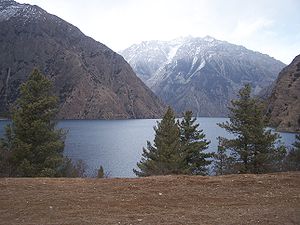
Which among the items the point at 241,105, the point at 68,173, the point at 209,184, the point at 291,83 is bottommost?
the point at 68,173

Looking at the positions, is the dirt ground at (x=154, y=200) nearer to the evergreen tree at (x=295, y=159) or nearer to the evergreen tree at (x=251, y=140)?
the evergreen tree at (x=251, y=140)

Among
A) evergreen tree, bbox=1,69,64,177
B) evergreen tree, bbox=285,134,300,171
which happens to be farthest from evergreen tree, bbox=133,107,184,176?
evergreen tree, bbox=285,134,300,171

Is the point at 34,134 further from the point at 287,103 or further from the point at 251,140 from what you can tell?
the point at 287,103

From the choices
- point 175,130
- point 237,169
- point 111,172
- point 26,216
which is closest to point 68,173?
point 175,130

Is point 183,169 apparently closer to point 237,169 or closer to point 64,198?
point 237,169

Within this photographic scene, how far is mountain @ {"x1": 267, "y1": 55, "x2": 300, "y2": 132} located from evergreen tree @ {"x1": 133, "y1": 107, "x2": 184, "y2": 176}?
114 m

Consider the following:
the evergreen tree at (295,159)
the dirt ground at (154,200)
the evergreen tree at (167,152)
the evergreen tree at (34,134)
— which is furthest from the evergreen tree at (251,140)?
the dirt ground at (154,200)

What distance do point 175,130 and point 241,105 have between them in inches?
255

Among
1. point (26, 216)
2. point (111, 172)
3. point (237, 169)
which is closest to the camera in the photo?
point (26, 216)

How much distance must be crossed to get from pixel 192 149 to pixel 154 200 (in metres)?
23.5

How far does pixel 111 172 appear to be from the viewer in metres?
62.7

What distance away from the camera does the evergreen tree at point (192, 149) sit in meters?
36.1

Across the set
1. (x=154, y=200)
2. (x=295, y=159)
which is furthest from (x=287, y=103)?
(x=154, y=200)

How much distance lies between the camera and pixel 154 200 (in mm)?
12914
